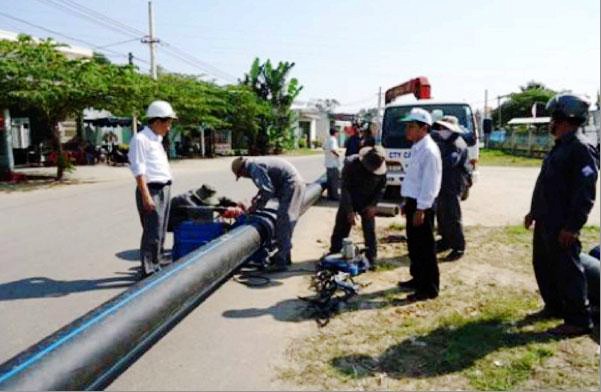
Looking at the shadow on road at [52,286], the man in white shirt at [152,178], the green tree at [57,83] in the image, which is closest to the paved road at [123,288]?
the shadow on road at [52,286]

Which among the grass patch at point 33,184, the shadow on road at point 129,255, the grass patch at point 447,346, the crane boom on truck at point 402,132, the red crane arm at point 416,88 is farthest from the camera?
the grass patch at point 33,184

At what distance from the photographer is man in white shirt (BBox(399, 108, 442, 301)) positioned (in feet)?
15.0

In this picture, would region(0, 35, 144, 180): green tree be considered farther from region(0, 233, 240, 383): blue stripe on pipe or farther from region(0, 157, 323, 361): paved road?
region(0, 233, 240, 383): blue stripe on pipe

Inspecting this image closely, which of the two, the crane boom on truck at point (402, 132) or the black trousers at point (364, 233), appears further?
the crane boom on truck at point (402, 132)

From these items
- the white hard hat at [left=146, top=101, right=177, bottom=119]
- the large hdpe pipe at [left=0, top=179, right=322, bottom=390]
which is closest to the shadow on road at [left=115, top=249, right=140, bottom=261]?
the large hdpe pipe at [left=0, top=179, right=322, bottom=390]

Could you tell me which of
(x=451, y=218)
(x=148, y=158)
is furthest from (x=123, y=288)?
(x=451, y=218)

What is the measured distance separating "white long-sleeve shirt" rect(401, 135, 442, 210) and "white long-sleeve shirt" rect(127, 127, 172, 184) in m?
2.39

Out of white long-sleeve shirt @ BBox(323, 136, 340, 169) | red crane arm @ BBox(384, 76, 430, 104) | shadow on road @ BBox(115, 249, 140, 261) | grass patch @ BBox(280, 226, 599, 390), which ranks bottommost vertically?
grass patch @ BBox(280, 226, 599, 390)

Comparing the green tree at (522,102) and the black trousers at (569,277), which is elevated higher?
the green tree at (522,102)

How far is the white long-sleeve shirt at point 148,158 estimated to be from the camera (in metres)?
4.84

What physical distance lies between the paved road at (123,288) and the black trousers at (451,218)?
1629 mm

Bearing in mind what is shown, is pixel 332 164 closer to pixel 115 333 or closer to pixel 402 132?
pixel 402 132

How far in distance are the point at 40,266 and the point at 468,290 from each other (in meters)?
4.71

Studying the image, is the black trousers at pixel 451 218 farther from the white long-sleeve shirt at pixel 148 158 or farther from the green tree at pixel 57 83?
the green tree at pixel 57 83
